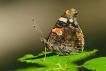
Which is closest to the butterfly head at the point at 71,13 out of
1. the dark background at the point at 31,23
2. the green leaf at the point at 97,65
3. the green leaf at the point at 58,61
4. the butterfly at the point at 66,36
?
the butterfly at the point at 66,36

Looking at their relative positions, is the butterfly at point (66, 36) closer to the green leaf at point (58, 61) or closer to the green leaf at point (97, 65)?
the green leaf at point (58, 61)

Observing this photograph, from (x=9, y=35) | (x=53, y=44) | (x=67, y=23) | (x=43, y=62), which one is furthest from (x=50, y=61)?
(x=9, y=35)

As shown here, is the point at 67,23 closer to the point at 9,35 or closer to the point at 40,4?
the point at 9,35

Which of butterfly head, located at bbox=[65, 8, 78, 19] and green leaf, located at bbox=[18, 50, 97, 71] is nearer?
green leaf, located at bbox=[18, 50, 97, 71]

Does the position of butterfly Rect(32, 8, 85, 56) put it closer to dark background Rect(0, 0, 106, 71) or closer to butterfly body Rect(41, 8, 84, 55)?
butterfly body Rect(41, 8, 84, 55)

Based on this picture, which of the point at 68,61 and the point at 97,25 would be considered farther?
the point at 97,25

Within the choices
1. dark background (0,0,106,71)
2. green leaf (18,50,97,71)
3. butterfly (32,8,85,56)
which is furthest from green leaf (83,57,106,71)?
dark background (0,0,106,71)

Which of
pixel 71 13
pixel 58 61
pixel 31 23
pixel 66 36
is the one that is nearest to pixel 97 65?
pixel 58 61

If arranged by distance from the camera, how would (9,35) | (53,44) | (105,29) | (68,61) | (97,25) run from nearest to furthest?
(68,61), (53,44), (105,29), (97,25), (9,35)

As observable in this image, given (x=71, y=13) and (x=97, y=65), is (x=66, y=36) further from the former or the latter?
(x=97, y=65)
